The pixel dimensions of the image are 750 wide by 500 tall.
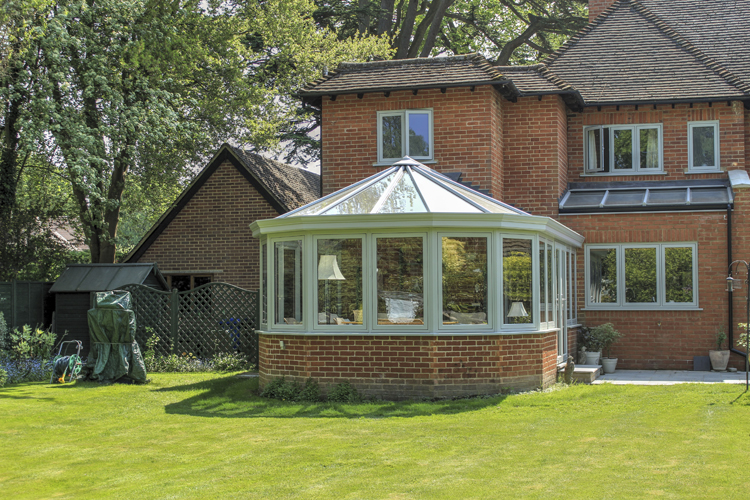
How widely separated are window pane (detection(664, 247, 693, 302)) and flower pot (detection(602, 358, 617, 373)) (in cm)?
188

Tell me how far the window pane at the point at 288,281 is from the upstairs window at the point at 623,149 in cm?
865

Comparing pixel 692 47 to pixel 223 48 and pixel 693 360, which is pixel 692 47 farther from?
pixel 223 48

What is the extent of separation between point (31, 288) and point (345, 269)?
8.55m

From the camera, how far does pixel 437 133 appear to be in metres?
16.7


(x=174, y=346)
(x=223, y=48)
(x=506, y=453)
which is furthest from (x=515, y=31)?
(x=506, y=453)

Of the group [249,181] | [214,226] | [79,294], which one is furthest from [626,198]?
[79,294]

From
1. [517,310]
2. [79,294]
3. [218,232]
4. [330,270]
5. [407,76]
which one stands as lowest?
[517,310]

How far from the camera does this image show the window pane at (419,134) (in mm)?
16859

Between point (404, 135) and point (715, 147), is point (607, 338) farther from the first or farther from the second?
point (404, 135)

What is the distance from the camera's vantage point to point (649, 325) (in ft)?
52.1

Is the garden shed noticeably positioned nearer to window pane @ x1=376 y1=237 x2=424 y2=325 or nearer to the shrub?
the shrub

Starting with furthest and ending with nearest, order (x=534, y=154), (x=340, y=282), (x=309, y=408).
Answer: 1. (x=534, y=154)
2. (x=340, y=282)
3. (x=309, y=408)

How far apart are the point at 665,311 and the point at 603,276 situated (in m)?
1.39

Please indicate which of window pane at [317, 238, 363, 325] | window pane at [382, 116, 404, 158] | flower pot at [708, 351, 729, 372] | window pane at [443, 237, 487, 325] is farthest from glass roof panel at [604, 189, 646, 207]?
window pane at [317, 238, 363, 325]
